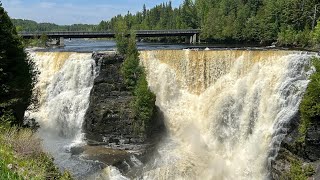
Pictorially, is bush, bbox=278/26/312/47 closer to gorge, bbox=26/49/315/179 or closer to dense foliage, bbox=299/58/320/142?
gorge, bbox=26/49/315/179

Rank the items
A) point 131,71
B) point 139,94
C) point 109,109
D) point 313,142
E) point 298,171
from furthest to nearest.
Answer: point 131,71 < point 109,109 < point 139,94 < point 313,142 < point 298,171

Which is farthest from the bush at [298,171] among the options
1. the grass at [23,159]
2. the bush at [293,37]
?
the bush at [293,37]

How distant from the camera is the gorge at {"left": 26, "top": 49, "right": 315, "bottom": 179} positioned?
30062 mm

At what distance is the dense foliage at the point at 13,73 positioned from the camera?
2634cm

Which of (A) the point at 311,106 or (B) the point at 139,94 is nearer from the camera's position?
(A) the point at 311,106

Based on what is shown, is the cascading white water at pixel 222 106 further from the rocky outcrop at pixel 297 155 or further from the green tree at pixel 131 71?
the green tree at pixel 131 71

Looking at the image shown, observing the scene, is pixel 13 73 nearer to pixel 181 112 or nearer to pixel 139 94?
pixel 139 94

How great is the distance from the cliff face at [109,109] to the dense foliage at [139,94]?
654 millimetres

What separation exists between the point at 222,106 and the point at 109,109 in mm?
10334

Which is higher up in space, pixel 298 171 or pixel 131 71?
pixel 131 71

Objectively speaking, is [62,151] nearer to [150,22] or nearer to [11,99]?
[11,99]

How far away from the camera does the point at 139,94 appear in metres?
35.3

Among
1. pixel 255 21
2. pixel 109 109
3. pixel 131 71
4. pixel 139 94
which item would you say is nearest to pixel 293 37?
pixel 255 21

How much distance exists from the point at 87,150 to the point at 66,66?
1171 cm
